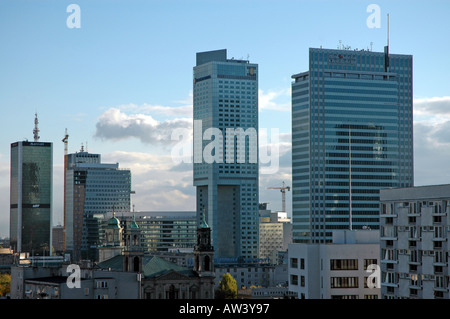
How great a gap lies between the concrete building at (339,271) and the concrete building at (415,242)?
11.9 ft

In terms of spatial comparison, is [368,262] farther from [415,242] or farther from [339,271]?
[415,242]

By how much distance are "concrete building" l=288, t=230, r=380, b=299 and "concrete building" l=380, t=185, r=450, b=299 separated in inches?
143

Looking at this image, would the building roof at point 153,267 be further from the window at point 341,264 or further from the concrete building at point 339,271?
the window at point 341,264

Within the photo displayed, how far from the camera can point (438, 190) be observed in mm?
99438

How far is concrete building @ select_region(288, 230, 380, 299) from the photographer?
111 metres

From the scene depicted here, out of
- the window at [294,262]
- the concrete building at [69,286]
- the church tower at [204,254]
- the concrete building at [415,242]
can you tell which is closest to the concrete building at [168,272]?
the church tower at [204,254]

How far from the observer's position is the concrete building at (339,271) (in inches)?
4358

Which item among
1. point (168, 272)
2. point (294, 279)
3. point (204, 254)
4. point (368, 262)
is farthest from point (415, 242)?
point (168, 272)

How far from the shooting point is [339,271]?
11094 cm

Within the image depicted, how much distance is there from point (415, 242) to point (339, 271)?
12.8 meters

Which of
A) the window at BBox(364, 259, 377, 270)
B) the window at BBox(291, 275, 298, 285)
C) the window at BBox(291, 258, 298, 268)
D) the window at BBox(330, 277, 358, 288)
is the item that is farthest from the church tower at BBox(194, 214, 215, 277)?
the window at BBox(364, 259, 377, 270)

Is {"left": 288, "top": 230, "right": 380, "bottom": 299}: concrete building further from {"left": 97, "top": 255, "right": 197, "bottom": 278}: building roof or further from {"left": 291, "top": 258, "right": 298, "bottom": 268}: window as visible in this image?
{"left": 97, "top": 255, "right": 197, "bottom": 278}: building roof
